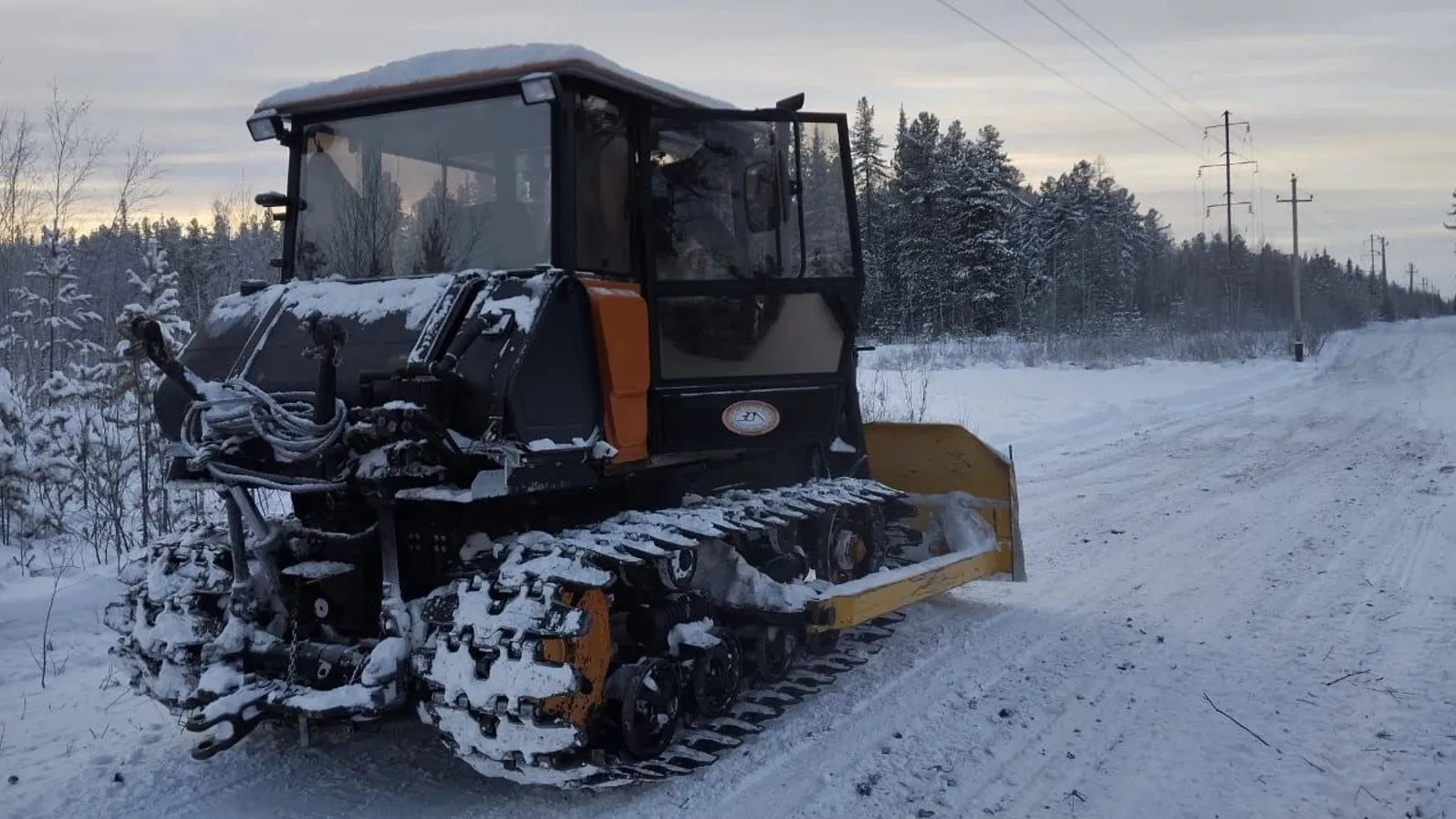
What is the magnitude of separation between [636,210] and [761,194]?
1.97 feet

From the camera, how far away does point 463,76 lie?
4844 mm

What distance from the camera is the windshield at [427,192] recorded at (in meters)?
4.84

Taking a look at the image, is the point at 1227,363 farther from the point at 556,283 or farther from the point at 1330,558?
the point at 556,283

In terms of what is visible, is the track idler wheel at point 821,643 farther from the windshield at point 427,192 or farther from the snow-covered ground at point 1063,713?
the windshield at point 427,192

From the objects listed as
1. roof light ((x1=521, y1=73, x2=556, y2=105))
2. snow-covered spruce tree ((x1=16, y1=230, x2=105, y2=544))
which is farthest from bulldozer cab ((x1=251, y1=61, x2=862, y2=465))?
snow-covered spruce tree ((x1=16, y1=230, x2=105, y2=544))

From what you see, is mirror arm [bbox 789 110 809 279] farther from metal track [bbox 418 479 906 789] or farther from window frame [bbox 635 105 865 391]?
metal track [bbox 418 479 906 789]

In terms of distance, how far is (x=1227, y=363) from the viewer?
3447cm

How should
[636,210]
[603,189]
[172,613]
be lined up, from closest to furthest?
[172,613], [603,189], [636,210]

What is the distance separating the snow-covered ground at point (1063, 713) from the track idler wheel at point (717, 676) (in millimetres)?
285

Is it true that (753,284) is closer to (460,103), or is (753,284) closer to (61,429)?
(460,103)

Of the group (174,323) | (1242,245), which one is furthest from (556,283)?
(1242,245)

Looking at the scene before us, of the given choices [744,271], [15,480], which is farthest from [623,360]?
[15,480]

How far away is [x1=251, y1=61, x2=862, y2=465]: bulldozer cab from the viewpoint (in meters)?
4.86

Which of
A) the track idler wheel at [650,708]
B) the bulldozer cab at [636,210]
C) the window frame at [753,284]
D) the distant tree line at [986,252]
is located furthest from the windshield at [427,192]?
the distant tree line at [986,252]
